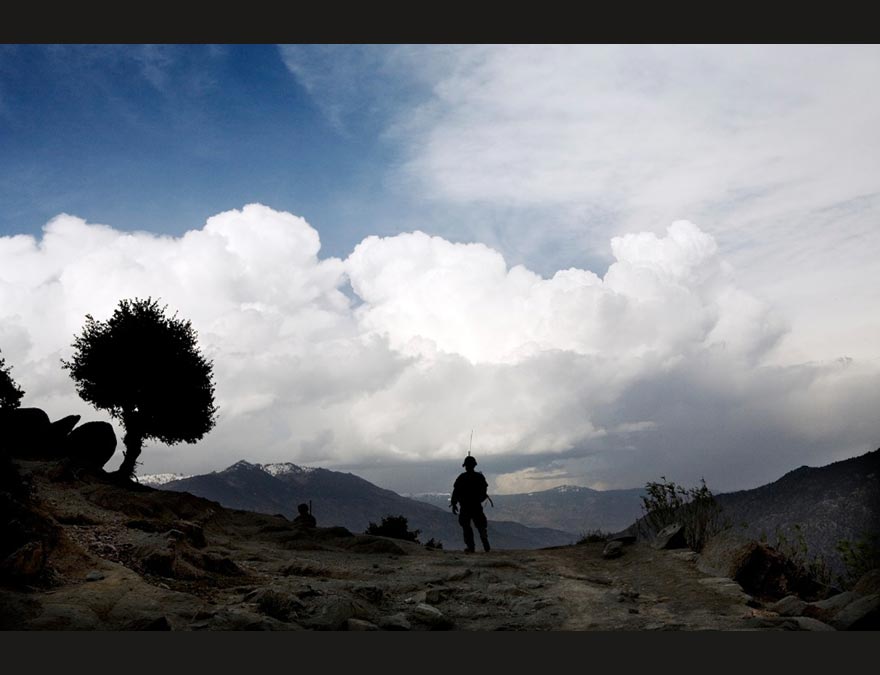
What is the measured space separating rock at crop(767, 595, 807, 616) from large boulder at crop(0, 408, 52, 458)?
33.7 meters

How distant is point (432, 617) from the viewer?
11719 mm

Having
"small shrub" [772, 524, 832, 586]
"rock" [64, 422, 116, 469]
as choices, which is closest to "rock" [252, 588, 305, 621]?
"small shrub" [772, 524, 832, 586]

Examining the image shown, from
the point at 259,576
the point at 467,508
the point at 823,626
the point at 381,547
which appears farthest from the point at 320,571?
the point at 823,626

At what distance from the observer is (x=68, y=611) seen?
1027cm

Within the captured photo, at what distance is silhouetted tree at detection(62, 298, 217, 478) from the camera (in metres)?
36.6

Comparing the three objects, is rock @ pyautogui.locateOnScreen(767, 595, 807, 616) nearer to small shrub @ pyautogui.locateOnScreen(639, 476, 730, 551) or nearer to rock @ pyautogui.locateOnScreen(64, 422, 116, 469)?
small shrub @ pyautogui.locateOnScreen(639, 476, 730, 551)

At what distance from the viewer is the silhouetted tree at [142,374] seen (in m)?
36.6

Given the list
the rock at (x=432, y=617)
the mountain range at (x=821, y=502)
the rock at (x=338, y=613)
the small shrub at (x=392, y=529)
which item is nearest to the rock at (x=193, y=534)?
the rock at (x=338, y=613)

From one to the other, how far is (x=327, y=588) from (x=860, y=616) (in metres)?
9.39

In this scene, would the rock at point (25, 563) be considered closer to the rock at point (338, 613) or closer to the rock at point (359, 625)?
the rock at point (338, 613)

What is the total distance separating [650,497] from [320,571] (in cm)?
1218

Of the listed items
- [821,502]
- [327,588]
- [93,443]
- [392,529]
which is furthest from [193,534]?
[821,502]

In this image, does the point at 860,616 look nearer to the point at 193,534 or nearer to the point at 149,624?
the point at 149,624

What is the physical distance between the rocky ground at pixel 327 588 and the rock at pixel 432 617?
24 mm
